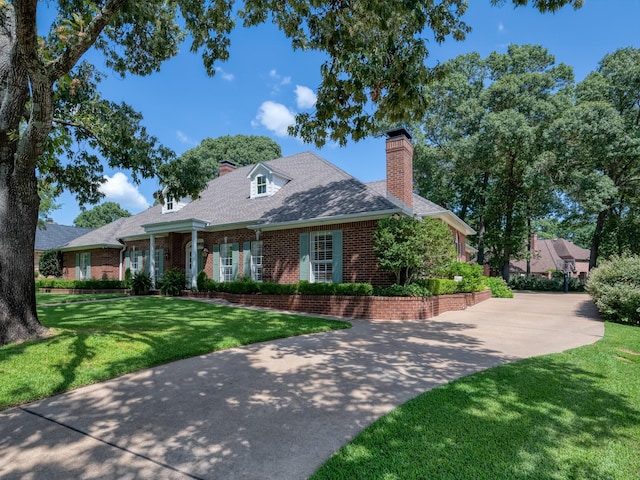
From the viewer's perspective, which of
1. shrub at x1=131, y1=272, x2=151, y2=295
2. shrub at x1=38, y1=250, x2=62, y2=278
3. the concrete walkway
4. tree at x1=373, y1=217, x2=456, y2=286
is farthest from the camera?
shrub at x1=38, y1=250, x2=62, y2=278

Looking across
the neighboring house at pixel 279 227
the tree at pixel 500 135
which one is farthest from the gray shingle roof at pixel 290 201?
the tree at pixel 500 135

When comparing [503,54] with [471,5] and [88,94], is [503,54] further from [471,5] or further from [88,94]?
[88,94]

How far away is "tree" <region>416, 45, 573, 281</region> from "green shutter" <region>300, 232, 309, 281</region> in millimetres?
17189

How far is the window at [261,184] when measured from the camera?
1814 cm

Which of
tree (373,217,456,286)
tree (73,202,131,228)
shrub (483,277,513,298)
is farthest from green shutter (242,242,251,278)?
tree (73,202,131,228)

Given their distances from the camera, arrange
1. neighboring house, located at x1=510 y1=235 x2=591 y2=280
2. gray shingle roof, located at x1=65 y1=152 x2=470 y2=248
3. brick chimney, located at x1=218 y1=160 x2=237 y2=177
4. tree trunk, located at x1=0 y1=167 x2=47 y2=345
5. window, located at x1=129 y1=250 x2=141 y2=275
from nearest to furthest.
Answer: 1. tree trunk, located at x1=0 y1=167 x2=47 y2=345
2. gray shingle roof, located at x1=65 y1=152 x2=470 y2=248
3. window, located at x1=129 y1=250 x2=141 y2=275
4. brick chimney, located at x1=218 y1=160 x2=237 y2=177
5. neighboring house, located at x1=510 y1=235 x2=591 y2=280

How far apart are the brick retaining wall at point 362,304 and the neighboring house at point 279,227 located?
1351 mm

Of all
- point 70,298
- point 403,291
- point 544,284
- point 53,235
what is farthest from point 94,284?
point 544,284

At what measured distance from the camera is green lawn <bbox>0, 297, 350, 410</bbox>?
4766mm

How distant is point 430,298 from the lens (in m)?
11.8

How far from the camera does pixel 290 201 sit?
16.2m

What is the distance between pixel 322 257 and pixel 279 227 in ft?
7.33

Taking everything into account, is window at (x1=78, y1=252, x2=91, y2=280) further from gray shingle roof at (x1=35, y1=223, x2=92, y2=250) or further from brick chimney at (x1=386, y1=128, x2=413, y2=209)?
brick chimney at (x1=386, y1=128, x2=413, y2=209)

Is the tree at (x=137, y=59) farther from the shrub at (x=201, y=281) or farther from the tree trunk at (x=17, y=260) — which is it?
the shrub at (x=201, y=281)
